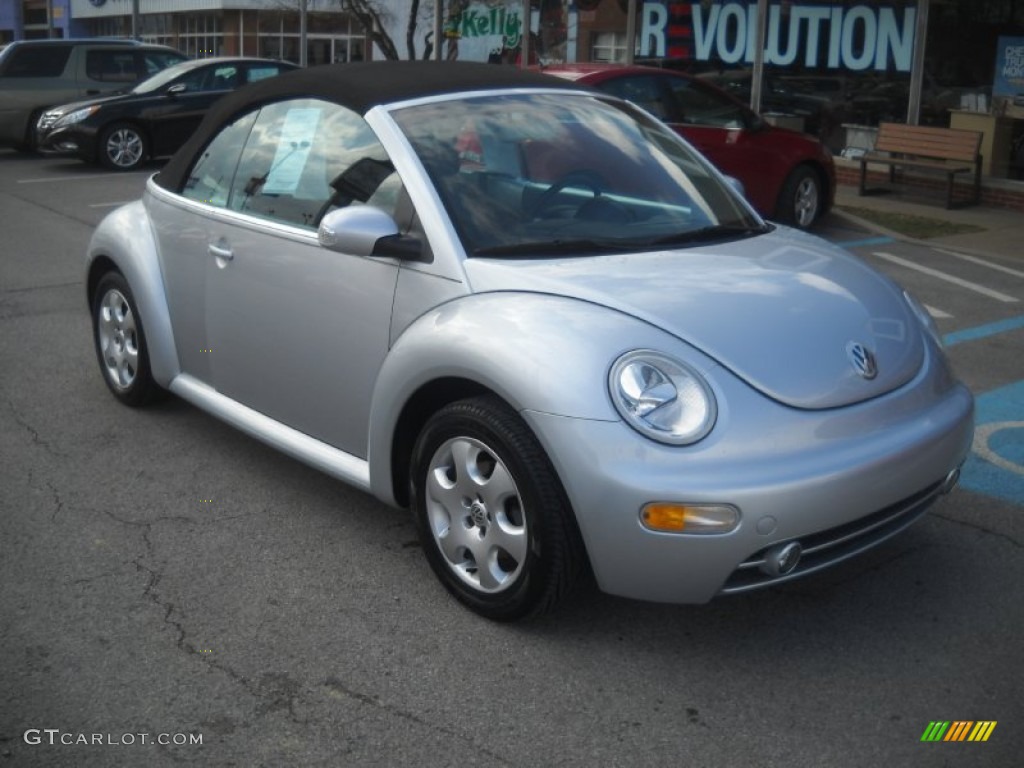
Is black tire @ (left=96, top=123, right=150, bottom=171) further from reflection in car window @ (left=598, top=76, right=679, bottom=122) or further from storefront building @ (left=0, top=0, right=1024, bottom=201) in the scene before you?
reflection in car window @ (left=598, top=76, right=679, bottom=122)

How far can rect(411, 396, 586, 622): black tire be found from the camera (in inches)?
137

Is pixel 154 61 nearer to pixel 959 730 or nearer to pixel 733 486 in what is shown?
pixel 733 486

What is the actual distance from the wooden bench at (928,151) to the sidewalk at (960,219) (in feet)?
0.84

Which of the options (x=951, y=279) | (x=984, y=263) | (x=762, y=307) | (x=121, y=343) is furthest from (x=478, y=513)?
(x=984, y=263)

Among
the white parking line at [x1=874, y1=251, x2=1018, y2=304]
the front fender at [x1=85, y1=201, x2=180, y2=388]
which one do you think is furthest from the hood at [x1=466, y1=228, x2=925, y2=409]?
the white parking line at [x1=874, y1=251, x2=1018, y2=304]

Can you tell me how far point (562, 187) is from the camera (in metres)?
4.40

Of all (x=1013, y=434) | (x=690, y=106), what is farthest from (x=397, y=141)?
(x=690, y=106)

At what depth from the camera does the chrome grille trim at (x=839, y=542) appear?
11.1 ft

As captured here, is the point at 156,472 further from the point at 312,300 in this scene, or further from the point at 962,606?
the point at 962,606

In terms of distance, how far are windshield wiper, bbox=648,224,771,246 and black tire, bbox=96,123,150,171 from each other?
523 inches

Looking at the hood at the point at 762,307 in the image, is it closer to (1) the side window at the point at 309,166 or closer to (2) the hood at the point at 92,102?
(1) the side window at the point at 309,166

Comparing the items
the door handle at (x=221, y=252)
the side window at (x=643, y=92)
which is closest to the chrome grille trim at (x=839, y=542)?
the door handle at (x=221, y=252)

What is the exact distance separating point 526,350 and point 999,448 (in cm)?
282

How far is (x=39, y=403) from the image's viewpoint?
19.8ft
